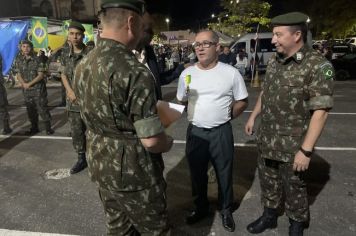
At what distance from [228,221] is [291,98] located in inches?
55.5

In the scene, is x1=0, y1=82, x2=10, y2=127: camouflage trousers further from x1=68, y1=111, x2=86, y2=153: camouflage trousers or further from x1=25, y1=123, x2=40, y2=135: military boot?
x1=68, y1=111, x2=86, y2=153: camouflage trousers

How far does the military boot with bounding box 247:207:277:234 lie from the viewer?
10.8ft

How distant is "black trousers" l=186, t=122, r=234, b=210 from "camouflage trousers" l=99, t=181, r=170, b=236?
118 cm

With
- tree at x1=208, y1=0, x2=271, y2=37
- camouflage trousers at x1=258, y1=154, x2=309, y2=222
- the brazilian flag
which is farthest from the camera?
tree at x1=208, y1=0, x2=271, y2=37

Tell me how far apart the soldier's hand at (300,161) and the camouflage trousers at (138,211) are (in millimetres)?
1301

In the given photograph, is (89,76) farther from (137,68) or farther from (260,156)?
(260,156)

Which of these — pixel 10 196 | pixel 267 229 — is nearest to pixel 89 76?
pixel 267 229

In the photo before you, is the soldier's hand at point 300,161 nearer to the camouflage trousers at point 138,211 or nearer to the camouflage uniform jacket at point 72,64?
the camouflage trousers at point 138,211

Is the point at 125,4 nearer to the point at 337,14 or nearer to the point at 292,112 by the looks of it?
the point at 292,112

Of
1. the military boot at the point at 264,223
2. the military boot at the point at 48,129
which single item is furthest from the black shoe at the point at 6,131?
the military boot at the point at 264,223

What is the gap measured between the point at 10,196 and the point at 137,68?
11.2 feet

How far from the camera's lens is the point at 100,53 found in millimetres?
1850

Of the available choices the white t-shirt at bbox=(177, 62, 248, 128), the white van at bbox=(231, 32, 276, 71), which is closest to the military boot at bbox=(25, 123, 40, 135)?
the white t-shirt at bbox=(177, 62, 248, 128)

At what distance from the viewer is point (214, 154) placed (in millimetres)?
3256
